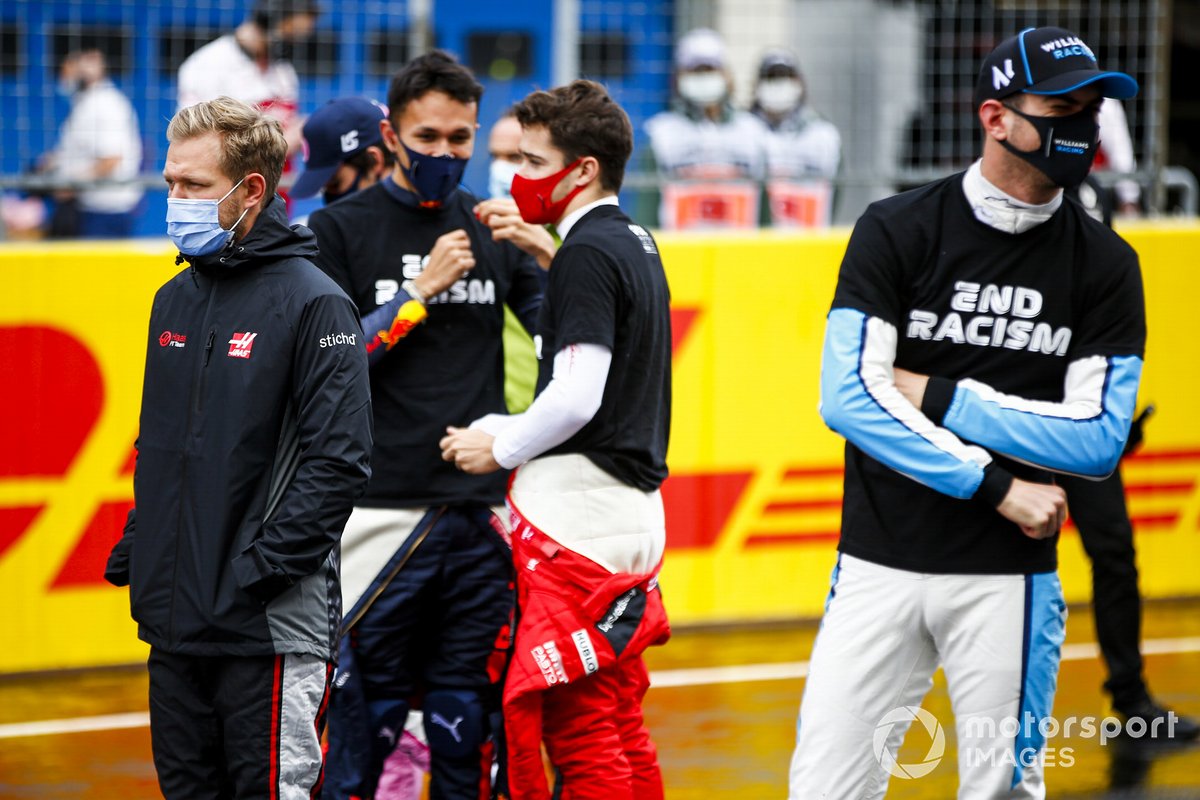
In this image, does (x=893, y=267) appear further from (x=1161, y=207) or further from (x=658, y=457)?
(x=1161, y=207)

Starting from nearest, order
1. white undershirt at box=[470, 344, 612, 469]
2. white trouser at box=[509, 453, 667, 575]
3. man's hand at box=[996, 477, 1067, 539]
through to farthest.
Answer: man's hand at box=[996, 477, 1067, 539], white undershirt at box=[470, 344, 612, 469], white trouser at box=[509, 453, 667, 575]

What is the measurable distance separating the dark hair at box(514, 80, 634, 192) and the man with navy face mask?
1.47ft

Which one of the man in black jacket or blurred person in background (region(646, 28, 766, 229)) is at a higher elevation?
blurred person in background (region(646, 28, 766, 229))

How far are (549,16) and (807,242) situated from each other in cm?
595

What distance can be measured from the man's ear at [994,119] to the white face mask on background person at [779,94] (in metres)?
6.44

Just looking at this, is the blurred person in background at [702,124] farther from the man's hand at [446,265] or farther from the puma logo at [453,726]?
the puma logo at [453,726]

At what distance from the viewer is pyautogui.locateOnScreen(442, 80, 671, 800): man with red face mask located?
425cm

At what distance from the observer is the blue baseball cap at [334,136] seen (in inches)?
A: 205

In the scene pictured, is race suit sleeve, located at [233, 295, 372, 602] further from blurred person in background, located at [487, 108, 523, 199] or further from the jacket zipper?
blurred person in background, located at [487, 108, 523, 199]

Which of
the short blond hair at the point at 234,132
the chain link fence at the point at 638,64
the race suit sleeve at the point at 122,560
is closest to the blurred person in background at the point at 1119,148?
the chain link fence at the point at 638,64

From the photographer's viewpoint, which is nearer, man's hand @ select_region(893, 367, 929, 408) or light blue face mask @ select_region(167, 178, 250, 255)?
light blue face mask @ select_region(167, 178, 250, 255)

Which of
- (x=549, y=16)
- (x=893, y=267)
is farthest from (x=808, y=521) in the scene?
(x=549, y=16)

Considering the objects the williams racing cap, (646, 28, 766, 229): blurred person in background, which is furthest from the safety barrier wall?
the williams racing cap

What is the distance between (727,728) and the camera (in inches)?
248
